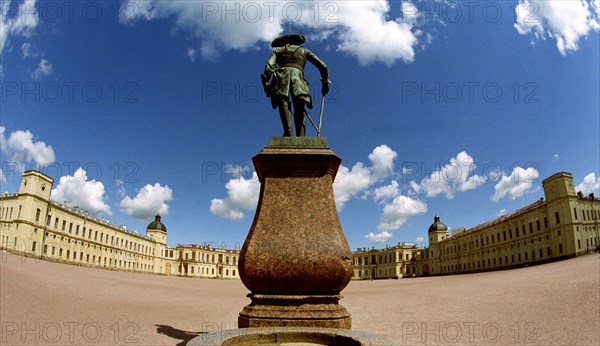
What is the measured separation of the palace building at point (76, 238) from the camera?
52.5 metres

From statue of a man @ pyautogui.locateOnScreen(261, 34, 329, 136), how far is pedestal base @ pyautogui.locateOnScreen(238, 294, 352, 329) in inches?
96.4

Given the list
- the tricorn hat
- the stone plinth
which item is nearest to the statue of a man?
the tricorn hat

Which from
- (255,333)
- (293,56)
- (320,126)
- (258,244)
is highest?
(293,56)

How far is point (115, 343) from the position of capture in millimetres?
6609

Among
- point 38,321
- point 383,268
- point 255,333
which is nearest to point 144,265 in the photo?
point 383,268

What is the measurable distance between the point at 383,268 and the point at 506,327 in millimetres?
113528

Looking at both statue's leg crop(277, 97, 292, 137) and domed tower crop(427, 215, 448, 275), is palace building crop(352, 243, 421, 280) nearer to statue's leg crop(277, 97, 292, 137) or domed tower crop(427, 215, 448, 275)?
domed tower crop(427, 215, 448, 275)

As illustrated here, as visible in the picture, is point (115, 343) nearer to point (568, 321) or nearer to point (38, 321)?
point (38, 321)

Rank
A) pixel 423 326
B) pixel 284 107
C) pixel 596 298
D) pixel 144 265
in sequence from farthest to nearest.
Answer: pixel 144 265 → pixel 596 298 → pixel 423 326 → pixel 284 107

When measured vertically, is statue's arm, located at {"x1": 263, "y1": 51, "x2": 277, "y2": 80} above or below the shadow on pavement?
above

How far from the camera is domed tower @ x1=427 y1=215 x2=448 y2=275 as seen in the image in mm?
93250

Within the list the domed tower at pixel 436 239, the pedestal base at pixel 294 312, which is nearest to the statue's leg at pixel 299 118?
the pedestal base at pixel 294 312

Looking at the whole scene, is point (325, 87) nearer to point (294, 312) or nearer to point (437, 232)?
point (294, 312)

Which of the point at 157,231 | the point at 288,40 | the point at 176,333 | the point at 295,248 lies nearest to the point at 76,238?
the point at 157,231
